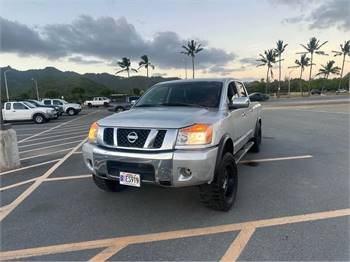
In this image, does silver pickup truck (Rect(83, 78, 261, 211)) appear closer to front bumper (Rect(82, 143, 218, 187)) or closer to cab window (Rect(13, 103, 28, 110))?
front bumper (Rect(82, 143, 218, 187))

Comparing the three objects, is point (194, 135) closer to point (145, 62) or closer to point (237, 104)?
point (237, 104)

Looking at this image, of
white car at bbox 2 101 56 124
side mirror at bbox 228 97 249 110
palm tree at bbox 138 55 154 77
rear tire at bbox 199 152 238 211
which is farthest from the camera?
palm tree at bbox 138 55 154 77

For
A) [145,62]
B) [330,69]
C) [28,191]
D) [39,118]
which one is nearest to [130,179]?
[28,191]

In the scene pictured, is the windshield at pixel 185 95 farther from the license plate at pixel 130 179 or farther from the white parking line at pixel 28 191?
the white parking line at pixel 28 191

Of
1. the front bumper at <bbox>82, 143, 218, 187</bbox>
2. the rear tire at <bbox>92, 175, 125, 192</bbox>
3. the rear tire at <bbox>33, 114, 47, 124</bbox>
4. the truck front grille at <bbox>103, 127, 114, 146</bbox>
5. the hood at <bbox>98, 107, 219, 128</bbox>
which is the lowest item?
the rear tire at <bbox>33, 114, 47, 124</bbox>

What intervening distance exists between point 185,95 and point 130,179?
1872 millimetres

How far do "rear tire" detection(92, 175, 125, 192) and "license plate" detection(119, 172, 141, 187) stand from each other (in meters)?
0.88

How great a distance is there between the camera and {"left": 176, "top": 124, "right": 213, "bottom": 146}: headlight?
3.34 m

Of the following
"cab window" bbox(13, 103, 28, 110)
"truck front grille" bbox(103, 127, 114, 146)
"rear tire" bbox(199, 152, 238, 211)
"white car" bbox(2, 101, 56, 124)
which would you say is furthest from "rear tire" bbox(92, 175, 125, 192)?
"cab window" bbox(13, 103, 28, 110)

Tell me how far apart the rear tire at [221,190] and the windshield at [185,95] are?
0.98 m

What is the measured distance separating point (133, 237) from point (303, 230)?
192 cm

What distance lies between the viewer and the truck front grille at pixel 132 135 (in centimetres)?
341

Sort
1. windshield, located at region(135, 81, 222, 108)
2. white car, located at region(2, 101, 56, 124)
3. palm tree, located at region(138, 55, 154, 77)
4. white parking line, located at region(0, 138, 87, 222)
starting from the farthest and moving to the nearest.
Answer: palm tree, located at region(138, 55, 154, 77) < white car, located at region(2, 101, 56, 124) < windshield, located at region(135, 81, 222, 108) < white parking line, located at region(0, 138, 87, 222)

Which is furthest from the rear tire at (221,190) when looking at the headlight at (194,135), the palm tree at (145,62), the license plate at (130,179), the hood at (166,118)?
the palm tree at (145,62)
